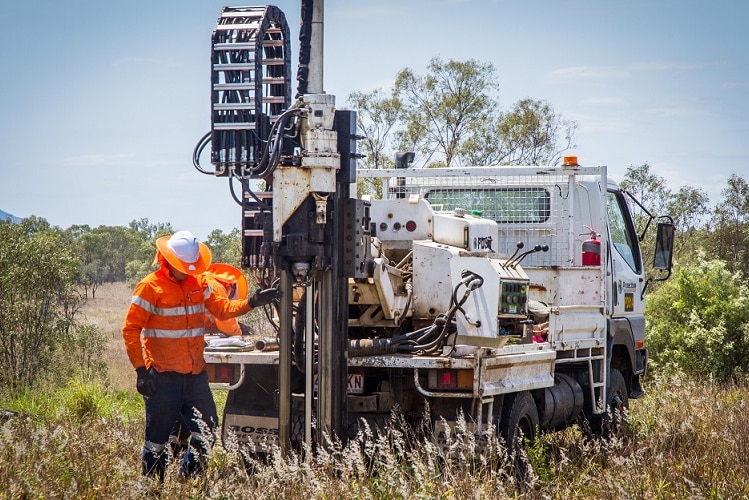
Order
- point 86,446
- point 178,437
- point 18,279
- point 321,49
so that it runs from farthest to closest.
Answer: point 18,279, point 178,437, point 321,49, point 86,446

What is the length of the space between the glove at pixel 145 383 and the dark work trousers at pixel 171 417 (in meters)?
0.03

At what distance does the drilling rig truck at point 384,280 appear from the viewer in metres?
6.29

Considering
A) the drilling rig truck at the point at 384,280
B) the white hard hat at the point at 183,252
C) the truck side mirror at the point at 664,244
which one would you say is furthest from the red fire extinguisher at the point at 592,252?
the white hard hat at the point at 183,252

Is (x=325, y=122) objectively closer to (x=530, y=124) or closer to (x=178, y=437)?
(x=178, y=437)

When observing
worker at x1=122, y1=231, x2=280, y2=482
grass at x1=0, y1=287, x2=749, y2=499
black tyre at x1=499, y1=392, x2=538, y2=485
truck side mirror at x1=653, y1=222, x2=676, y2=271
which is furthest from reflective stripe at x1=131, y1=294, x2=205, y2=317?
truck side mirror at x1=653, y1=222, x2=676, y2=271

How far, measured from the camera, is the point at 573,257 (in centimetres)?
909

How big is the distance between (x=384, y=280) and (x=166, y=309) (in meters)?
1.56

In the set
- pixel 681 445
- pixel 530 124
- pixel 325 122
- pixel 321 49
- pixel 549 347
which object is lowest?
pixel 681 445

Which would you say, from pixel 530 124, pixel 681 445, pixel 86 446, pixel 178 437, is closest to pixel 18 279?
pixel 178 437

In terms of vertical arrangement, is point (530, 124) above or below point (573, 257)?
above

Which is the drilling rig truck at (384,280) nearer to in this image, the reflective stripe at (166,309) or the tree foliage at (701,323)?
the reflective stripe at (166,309)

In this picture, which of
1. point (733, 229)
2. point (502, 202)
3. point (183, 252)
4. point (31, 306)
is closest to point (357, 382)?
point (183, 252)

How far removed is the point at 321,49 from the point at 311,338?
6.16ft

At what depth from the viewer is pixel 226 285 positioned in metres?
7.55
